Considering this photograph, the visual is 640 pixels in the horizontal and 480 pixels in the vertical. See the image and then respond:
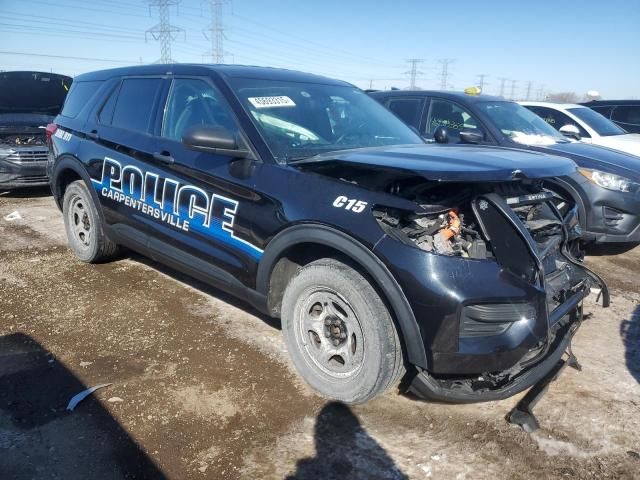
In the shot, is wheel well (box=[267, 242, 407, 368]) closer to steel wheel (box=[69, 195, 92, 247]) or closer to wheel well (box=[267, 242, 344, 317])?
wheel well (box=[267, 242, 344, 317])

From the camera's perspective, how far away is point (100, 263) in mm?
4957

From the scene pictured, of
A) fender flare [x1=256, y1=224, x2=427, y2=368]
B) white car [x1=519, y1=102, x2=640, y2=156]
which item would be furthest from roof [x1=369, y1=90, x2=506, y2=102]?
fender flare [x1=256, y1=224, x2=427, y2=368]

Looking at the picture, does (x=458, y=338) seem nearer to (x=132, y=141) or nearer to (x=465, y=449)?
(x=465, y=449)

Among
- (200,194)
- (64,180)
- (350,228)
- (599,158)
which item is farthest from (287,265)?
(599,158)

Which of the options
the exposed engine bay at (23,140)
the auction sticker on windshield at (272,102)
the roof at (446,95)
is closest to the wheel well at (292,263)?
the auction sticker on windshield at (272,102)

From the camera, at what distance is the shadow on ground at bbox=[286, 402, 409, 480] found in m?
2.29

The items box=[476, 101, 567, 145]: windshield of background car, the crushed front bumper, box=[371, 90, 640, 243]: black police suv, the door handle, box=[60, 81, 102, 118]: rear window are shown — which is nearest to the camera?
the door handle

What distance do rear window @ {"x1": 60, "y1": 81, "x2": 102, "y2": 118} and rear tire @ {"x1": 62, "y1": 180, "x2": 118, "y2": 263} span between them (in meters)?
0.71

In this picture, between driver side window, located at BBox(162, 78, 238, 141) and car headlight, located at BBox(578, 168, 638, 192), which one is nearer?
driver side window, located at BBox(162, 78, 238, 141)

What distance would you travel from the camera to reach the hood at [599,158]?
5.32 meters

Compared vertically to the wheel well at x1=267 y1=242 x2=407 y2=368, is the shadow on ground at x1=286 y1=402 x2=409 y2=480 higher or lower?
lower

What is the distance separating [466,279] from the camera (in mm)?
2285

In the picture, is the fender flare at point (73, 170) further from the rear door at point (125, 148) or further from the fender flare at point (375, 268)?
the fender flare at point (375, 268)

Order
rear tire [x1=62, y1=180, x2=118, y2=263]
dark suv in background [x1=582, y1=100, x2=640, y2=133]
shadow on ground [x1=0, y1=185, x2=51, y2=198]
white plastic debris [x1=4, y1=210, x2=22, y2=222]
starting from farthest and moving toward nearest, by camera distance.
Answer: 1. dark suv in background [x1=582, y1=100, x2=640, y2=133]
2. shadow on ground [x1=0, y1=185, x2=51, y2=198]
3. white plastic debris [x1=4, y1=210, x2=22, y2=222]
4. rear tire [x1=62, y1=180, x2=118, y2=263]
